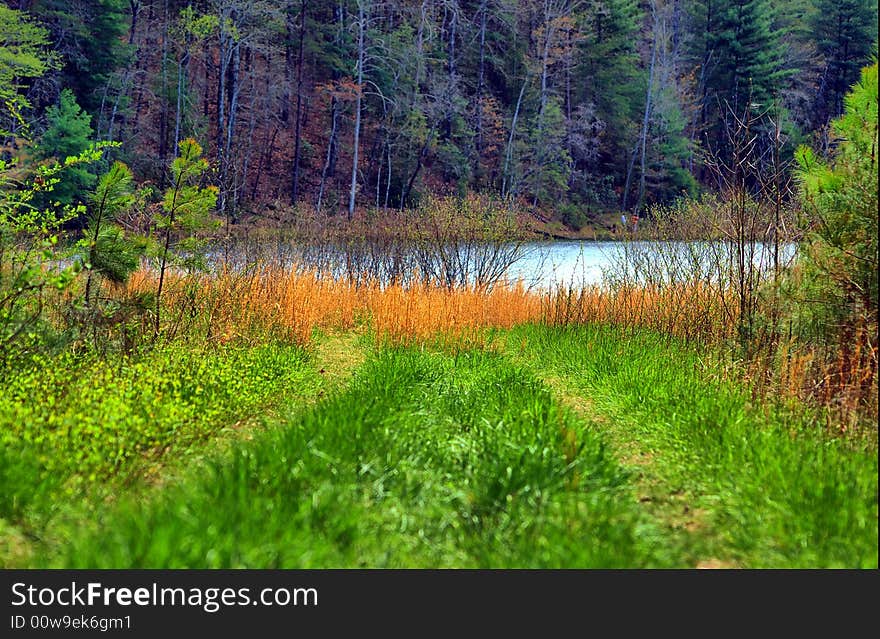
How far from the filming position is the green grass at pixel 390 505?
2.57 metres

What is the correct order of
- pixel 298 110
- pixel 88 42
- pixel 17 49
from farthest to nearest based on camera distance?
1. pixel 298 110
2. pixel 88 42
3. pixel 17 49

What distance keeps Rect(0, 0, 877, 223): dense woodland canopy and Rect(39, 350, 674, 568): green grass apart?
19590 mm

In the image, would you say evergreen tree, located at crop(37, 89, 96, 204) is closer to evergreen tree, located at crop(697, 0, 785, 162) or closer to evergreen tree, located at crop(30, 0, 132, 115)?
evergreen tree, located at crop(30, 0, 132, 115)

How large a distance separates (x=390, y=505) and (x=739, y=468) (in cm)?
181

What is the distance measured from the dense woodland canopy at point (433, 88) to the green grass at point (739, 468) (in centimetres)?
1945

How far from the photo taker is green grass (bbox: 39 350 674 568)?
2.57m

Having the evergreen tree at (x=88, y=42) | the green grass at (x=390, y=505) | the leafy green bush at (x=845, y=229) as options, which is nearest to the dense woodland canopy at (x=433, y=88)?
the evergreen tree at (x=88, y=42)

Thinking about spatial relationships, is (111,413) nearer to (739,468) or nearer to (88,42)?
(739,468)

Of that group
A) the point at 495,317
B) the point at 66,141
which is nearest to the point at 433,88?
the point at 66,141

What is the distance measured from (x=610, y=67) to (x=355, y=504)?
34.4m

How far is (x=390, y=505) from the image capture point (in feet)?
10.4

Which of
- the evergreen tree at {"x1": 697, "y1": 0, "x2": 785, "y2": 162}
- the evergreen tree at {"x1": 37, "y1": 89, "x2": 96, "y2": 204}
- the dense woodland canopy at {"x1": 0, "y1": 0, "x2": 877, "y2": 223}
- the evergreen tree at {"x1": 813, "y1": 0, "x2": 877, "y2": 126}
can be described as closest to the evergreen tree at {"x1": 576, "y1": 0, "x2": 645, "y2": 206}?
the dense woodland canopy at {"x1": 0, "y1": 0, "x2": 877, "y2": 223}

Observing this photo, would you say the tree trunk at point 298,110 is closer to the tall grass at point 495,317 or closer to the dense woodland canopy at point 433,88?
the dense woodland canopy at point 433,88

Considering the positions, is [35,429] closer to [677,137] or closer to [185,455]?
[185,455]
